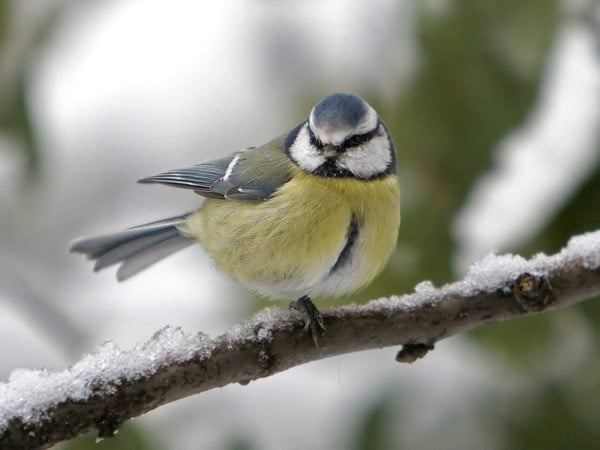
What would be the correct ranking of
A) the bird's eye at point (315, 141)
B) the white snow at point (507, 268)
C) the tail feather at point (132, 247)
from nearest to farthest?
the white snow at point (507, 268)
the bird's eye at point (315, 141)
the tail feather at point (132, 247)

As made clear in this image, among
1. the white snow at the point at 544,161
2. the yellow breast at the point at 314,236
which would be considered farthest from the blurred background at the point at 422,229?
the yellow breast at the point at 314,236

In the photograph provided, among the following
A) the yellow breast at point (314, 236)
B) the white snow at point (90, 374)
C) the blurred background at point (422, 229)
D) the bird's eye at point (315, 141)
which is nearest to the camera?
the white snow at point (90, 374)

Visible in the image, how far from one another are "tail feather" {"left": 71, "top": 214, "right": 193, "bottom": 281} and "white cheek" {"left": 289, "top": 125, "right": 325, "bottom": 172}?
402mm

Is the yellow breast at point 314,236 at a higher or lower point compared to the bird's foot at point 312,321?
higher

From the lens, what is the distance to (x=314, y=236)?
5.84 feet

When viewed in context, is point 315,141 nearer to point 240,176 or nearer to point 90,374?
point 240,176

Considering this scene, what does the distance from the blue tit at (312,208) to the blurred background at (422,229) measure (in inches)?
8.2

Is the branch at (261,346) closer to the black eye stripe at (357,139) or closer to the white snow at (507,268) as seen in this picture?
the white snow at (507,268)

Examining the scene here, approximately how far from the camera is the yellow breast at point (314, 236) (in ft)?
5.85

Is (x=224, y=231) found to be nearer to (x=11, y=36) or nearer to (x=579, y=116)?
(x=11, y=36)

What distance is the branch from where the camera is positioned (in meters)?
1.22

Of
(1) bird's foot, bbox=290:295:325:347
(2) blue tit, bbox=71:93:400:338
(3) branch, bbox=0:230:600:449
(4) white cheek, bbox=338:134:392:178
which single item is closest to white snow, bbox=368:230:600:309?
(3) branch, bbox=0:230:600:449

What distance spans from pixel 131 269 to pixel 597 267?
1184 millimetres

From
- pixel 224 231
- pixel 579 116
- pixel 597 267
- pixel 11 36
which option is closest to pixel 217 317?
pixel 224 231
